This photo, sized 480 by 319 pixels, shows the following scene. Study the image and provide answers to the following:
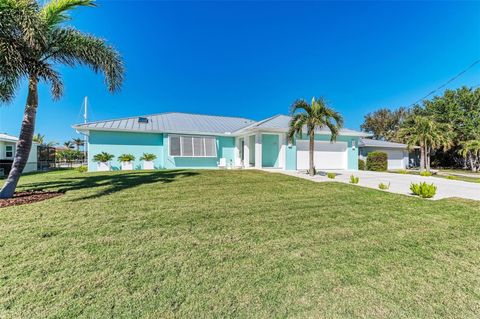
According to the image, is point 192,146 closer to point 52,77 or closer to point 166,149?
point 166,149

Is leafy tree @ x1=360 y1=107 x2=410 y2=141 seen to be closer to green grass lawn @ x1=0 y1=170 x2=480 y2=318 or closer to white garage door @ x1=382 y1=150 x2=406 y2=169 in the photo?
white garage door @ x1=382 y1=150 x2=406 y2=169

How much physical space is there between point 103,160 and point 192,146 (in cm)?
627

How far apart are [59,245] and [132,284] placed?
178 cm

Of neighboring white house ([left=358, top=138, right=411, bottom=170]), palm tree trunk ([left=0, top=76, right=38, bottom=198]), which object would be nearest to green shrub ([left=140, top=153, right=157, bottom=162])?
palm tree trunk ([left=0, top=76, right=38, bottom=198])

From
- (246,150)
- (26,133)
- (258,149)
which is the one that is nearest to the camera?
(26,133)

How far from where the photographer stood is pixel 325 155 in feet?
57.0

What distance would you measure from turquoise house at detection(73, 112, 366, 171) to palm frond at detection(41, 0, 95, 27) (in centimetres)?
998

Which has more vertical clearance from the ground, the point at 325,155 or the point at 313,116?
the point at 313,116

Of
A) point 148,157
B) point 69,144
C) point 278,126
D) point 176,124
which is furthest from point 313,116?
point 69,144

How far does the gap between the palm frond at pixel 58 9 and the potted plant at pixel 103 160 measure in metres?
10.4

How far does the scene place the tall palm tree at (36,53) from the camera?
5.62 metres

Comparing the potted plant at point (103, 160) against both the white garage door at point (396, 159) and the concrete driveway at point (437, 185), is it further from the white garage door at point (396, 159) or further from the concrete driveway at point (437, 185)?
the white garage door at point (396, 159)

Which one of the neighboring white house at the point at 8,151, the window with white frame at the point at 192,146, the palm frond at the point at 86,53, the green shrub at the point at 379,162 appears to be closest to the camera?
the palm frond at the point at 86,53

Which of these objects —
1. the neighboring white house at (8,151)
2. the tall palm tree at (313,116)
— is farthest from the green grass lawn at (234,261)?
the neighboring white house at (8,151)
